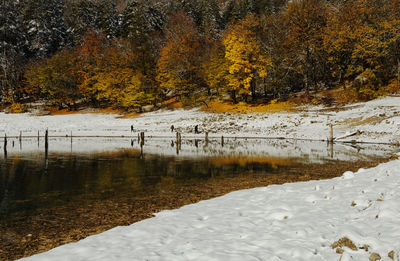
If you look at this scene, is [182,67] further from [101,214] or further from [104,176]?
[101,214]

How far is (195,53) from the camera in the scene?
64.6 metres

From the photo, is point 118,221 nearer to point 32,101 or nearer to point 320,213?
point 320,213

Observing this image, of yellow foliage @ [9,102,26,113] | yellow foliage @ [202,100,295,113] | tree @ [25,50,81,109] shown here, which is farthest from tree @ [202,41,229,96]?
yellow foliage @ [9,102,26,113]

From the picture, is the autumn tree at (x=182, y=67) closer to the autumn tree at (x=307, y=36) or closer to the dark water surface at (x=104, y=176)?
the autumn tree at (x=307, y=36)

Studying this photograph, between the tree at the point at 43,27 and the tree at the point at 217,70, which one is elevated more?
the tree at the point at 43,27

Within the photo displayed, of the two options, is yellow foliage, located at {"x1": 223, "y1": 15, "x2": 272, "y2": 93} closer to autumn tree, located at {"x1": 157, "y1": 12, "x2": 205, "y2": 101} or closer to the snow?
autumn tree, located at {"x1": 157, "y1": 12, "x2": 205, "y2": 101}

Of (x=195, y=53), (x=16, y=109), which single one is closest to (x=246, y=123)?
(x=195, y=53)

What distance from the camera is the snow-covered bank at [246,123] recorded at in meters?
35.0

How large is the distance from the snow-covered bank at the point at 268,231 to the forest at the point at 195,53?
1522 inches

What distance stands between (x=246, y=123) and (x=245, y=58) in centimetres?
1499

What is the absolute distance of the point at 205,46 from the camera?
227 ft

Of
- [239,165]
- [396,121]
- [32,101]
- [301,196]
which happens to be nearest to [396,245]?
[301,196]

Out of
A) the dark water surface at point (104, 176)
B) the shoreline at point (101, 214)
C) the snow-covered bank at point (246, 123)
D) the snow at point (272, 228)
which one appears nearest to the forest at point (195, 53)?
the snow-covered bank at point (246, 123)

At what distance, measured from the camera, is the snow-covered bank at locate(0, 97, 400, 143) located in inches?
1377
